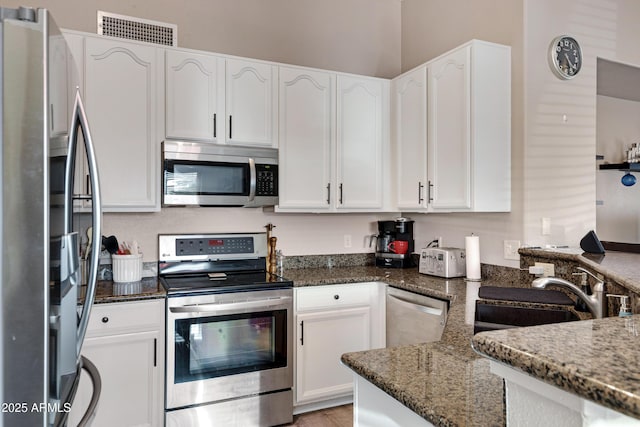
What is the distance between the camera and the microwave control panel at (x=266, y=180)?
300 cm

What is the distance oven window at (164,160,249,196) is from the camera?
9.11 feet

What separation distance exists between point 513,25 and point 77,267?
2.84 m

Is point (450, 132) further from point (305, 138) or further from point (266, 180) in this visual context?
point (266, 180)

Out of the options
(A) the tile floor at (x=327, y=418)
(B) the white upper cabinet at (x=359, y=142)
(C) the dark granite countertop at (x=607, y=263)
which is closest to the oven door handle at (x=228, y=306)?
(A) the tile floor at (x=327, y=418)

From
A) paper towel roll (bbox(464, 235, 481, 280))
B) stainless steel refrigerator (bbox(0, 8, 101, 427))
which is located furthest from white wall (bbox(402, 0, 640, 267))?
stainless steel refrigerator (bbox(0, 8, 101, 427))

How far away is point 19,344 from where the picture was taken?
36.2 inches

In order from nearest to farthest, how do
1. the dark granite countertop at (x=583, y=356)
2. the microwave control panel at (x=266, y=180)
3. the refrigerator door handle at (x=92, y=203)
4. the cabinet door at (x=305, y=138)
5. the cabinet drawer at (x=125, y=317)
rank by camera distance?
1. the dark granite countertop at (x=583, y=356)
2. the refrigerator door handle at (x=92, y=203)
3. the cabinet drawer at (x=125, y=317)
4. the microwave control panel at (x=266, y=180)
5. the cabinet door at (x=305, y=138)

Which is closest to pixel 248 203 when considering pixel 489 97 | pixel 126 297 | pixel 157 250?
pixel 157 250

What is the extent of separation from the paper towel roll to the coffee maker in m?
0.65

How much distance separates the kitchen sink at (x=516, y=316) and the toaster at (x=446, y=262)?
1105mm

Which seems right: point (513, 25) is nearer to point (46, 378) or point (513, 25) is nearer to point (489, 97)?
point (489, 97)

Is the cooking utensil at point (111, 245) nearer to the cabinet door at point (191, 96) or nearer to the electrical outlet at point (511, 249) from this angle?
the cabinet door at point (191, 96)

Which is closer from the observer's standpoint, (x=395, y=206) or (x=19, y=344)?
(x=19, y=344)

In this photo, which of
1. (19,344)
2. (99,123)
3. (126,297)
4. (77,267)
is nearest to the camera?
(19,344)
